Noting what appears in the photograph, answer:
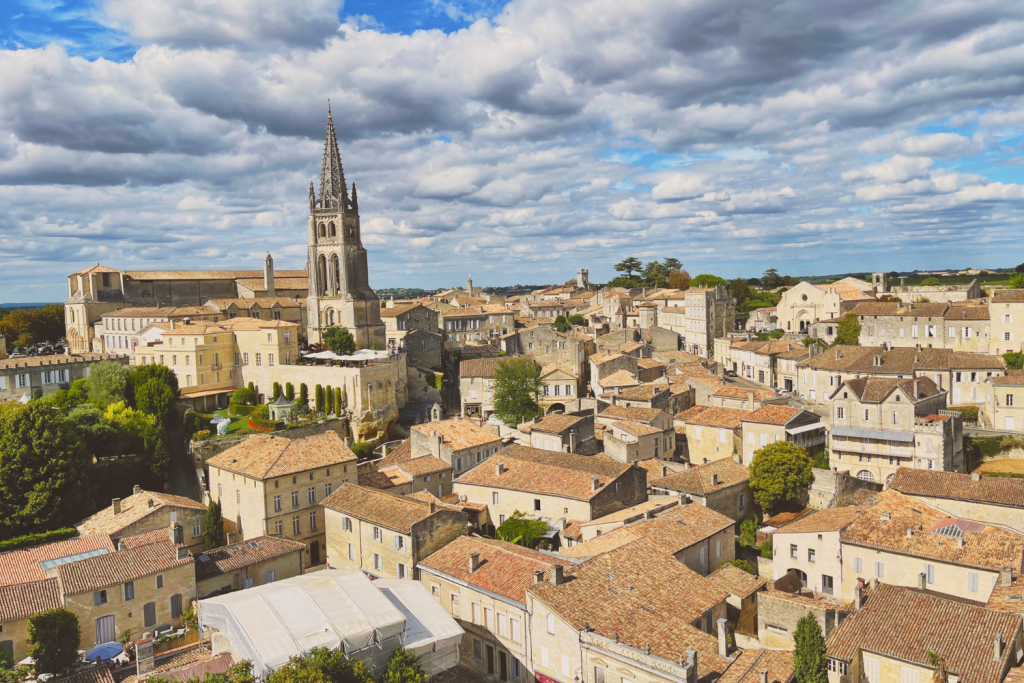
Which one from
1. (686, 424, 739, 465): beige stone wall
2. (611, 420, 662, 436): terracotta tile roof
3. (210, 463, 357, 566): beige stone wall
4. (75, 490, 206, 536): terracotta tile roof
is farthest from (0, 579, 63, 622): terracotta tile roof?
(686, 424, 739, 465): beige stone wall

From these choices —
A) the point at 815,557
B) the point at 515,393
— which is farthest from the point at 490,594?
the point at 515,393

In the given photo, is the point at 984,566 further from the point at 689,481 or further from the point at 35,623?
the point at 35,623

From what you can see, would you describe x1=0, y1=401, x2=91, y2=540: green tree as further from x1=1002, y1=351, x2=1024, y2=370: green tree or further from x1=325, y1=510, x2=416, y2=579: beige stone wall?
x1=1002, y1=351, x2=1024, y2=370: green tree

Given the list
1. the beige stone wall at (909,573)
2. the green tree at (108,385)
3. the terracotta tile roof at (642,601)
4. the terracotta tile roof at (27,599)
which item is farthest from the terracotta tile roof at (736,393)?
the terracotta tile roof at (27,599)

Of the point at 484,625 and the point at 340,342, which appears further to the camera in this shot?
the point at 340,342

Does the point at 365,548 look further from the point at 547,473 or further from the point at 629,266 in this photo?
the point at 629,266

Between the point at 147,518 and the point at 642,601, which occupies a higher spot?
the point at 147,518

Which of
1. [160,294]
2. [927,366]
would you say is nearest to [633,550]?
[927,366]
